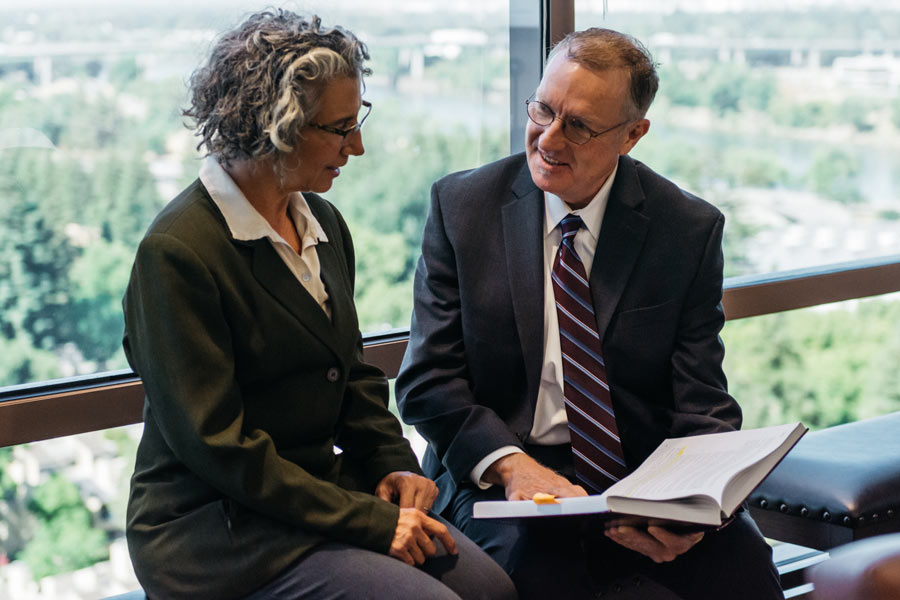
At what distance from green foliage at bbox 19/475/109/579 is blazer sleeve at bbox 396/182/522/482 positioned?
80 centimetres

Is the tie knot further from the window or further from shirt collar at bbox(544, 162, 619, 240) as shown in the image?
the window

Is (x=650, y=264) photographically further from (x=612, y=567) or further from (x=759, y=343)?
(x=759, y=343)

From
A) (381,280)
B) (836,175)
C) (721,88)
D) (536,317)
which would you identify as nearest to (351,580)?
(536,317)

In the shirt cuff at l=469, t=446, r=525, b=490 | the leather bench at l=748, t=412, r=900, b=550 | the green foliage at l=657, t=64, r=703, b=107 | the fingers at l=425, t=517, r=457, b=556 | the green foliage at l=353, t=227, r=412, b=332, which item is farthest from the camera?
the green foliage at l=657, t=64, r=703, b=107

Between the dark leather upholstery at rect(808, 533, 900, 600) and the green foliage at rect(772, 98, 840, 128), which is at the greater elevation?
the green foliage at rect(772, 98, 840, 128)

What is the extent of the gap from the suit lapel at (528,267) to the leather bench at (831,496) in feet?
2.43

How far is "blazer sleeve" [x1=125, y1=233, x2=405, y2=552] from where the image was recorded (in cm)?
171

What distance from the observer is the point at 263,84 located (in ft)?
5.97

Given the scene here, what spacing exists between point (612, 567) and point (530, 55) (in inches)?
59.8

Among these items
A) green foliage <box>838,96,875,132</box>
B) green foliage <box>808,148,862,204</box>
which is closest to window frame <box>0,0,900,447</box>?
green foliage <box>808,148,862,204</box>

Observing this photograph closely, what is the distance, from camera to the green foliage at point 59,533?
235 cm

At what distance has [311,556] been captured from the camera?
183cm

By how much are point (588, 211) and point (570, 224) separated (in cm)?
6

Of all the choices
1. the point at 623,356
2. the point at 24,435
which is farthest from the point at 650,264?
the point at 24,435
